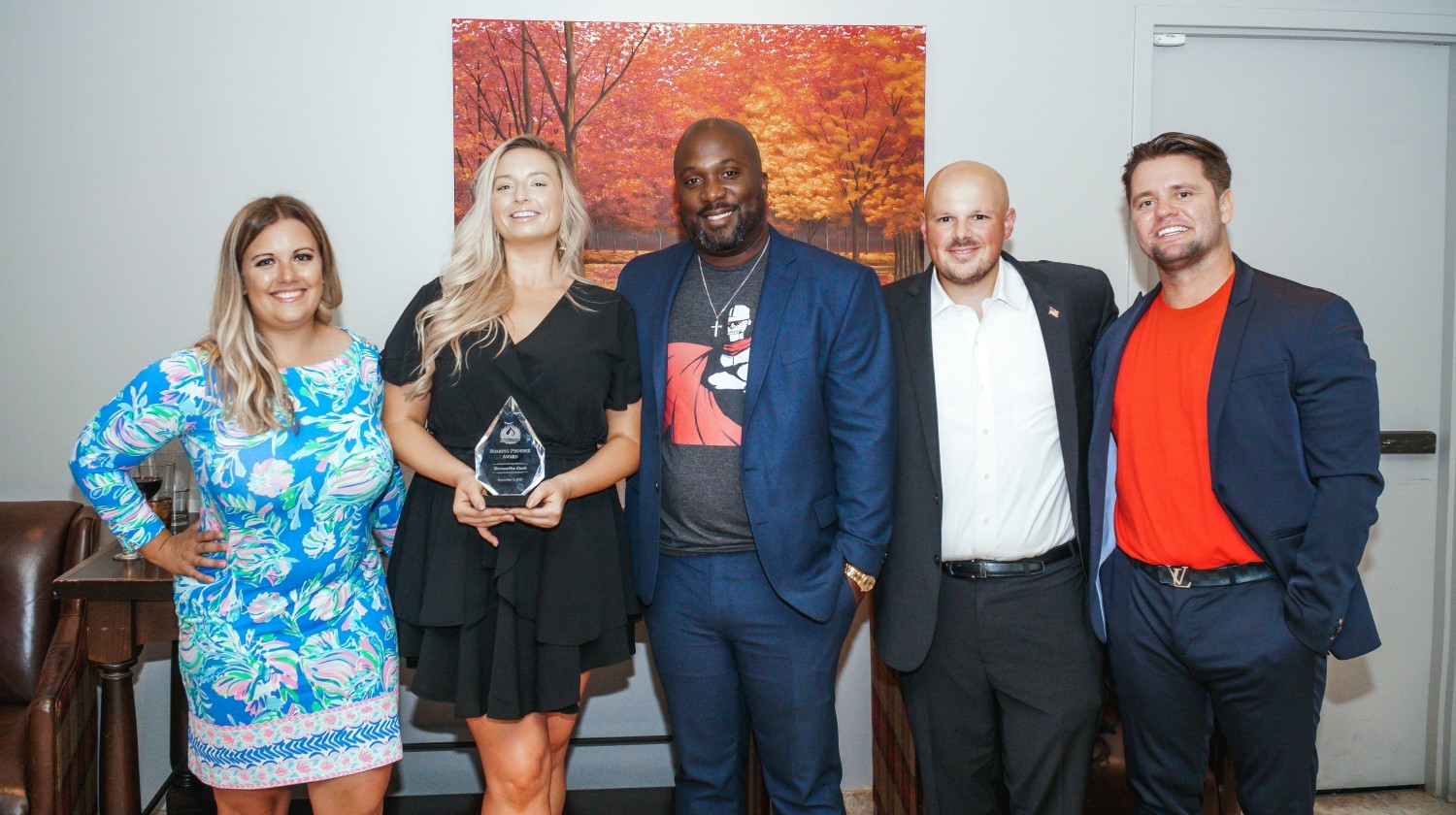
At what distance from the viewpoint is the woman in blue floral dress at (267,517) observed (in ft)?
6.55

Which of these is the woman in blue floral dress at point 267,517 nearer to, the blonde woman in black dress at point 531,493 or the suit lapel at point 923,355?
the blonde woman in black dress at point 531,493

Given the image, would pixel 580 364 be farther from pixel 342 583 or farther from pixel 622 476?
pixel 342 583

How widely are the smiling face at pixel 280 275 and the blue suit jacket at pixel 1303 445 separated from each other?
2.06 m

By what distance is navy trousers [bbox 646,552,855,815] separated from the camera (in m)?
2.16

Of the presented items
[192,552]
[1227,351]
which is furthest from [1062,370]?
[192,552]

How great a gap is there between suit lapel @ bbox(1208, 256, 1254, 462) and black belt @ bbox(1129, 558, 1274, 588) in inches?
9.9

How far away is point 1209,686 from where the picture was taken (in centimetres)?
208

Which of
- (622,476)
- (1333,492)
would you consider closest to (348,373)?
(622,476)

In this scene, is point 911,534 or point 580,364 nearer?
point 580,364

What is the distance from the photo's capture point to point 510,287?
7.15 ft

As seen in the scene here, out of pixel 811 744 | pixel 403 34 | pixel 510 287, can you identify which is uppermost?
pixel 403 34

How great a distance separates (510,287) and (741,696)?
3.76 feet

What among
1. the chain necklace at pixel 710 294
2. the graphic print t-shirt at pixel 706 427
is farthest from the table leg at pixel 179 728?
the chain necklace at pixel 710 294

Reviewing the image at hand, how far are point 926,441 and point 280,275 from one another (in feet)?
5.03
